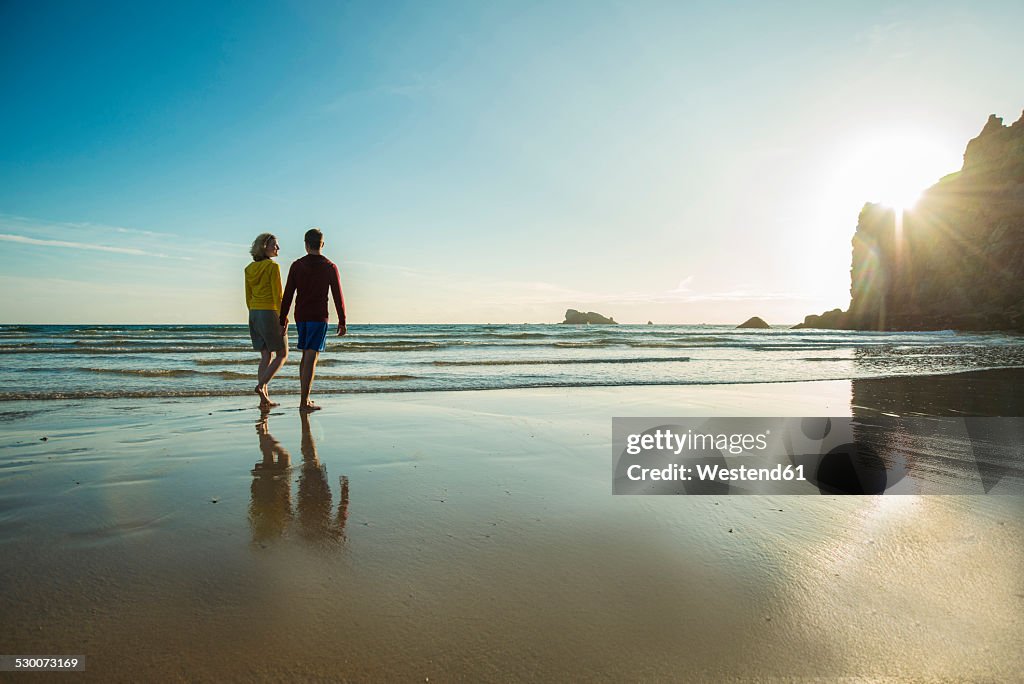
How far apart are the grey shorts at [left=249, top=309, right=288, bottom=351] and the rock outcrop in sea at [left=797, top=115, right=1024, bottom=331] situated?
58612 mm

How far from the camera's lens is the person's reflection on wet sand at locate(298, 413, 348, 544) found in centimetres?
248

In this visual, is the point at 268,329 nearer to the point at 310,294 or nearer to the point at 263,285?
the point at 263,285

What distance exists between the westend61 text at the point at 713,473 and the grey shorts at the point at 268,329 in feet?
16.6

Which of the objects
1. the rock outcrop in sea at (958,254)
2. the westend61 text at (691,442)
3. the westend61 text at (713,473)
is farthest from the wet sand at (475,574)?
the rock outcrop in sea at (958,254)

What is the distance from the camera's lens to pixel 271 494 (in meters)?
3.13

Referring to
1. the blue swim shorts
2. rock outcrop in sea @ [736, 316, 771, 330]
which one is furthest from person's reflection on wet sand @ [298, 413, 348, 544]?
rock outcrop in sea @ [736, 316, 771, 330]

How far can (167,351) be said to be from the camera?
18.1 metres

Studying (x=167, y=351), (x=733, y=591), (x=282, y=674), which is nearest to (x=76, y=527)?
(x=282, y=674)

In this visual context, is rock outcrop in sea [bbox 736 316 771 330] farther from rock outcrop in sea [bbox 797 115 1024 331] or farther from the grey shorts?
the grey shorts

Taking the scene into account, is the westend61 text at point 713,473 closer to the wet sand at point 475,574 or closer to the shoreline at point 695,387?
the wet sand at point 475,574

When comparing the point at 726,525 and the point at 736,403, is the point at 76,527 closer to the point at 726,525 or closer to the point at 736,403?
the point at 726,525

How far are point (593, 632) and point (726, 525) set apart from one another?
1.26 meters

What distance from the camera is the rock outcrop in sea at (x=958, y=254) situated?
51.6 metres

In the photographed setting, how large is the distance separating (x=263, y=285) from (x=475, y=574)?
231 inches
